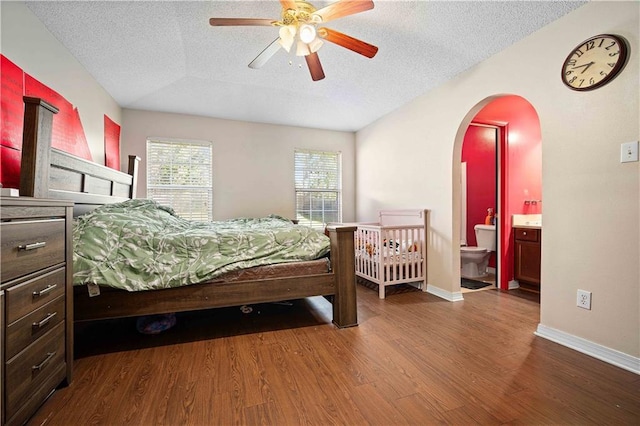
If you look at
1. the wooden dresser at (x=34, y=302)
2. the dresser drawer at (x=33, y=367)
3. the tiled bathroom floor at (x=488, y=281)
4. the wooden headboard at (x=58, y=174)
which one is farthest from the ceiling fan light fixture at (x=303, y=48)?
the tiled bathroom floor at (x=488, y=281)

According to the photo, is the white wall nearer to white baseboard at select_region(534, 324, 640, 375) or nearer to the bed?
the bed

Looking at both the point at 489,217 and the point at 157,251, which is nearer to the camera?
the point at 157,251

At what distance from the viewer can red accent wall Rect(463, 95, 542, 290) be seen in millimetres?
3420

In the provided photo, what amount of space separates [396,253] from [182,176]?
322 cm

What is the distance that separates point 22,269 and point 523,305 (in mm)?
3751

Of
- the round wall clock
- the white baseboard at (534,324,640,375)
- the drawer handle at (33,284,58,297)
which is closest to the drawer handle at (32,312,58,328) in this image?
the drawer handle at (33,284,58,297)

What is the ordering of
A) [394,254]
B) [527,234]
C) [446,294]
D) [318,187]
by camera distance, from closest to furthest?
1. [446,294]
2. [394,254]
3. [527,234]
4. [318,187]

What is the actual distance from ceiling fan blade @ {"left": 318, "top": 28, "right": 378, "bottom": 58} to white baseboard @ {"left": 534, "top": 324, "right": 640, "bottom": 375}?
2.45 m

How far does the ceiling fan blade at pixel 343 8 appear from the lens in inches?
63.9

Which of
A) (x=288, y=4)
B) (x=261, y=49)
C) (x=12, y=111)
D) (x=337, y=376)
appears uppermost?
(x=261, y=49)

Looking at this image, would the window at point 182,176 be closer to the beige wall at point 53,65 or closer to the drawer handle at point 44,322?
the beige wall at point 53,65

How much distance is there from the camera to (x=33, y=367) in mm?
1245

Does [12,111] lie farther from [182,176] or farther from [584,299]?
[584,299]

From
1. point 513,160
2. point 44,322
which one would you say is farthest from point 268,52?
point 513,160
